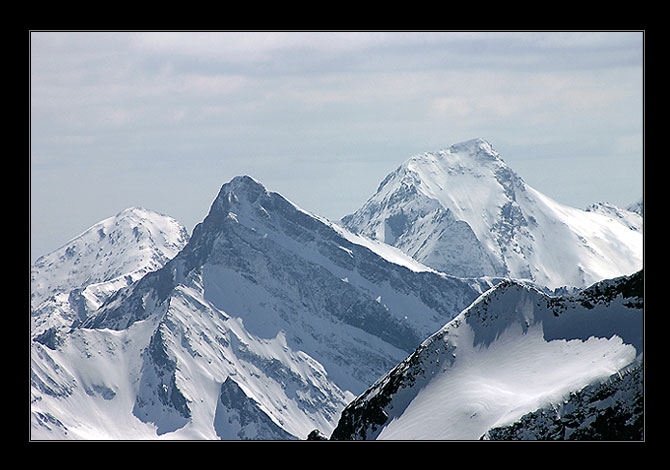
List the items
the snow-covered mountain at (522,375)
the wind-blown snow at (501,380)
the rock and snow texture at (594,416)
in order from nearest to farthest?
the rock and snow texture at (594,416), the snow-covered mountain at (522,375), the wind-blown snow at (501,380)

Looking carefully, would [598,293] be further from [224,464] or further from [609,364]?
[224,464]

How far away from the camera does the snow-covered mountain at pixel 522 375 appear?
121m

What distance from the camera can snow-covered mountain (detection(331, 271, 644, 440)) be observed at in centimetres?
12062

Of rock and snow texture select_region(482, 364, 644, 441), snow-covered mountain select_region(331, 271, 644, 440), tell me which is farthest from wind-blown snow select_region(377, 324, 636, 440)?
rock and snow texture select_region(482, 364, 644, 441)

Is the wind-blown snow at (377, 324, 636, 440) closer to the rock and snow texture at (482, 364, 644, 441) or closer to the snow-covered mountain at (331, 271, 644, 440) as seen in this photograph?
the snow-covered mountain at (331, 271, 644, 440)

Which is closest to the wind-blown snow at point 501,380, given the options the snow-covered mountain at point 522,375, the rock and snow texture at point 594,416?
the snow-covered mountain at point 522,375

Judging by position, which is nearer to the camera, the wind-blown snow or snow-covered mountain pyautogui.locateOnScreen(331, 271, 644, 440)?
snow-covered mountain pyautogui.locateOnScreen(331, 271, 644, 440)

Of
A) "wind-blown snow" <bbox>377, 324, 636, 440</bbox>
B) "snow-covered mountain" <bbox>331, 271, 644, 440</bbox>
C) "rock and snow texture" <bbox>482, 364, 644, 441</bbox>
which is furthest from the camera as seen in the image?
"wind-blown snow" <bbox>377, 324, 636, 440</bbox>

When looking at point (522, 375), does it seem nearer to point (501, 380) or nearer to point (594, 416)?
point (501, 380)

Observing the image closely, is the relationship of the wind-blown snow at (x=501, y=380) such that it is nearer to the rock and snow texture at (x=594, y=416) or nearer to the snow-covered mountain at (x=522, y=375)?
the snow-covered mountain at (x=522, y=375)

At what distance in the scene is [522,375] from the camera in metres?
147

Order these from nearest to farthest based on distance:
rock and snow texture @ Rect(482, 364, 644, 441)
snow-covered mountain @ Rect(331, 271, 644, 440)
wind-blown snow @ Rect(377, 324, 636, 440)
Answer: rock and snow texture @ Rect(482, 364, 644, 441)
snow-covered mountain @ Rect(331, 271, 644, 440)
wind-blown snow @ Rect(377, 324, 636, 440)

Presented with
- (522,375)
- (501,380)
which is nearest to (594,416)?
(522,375)
